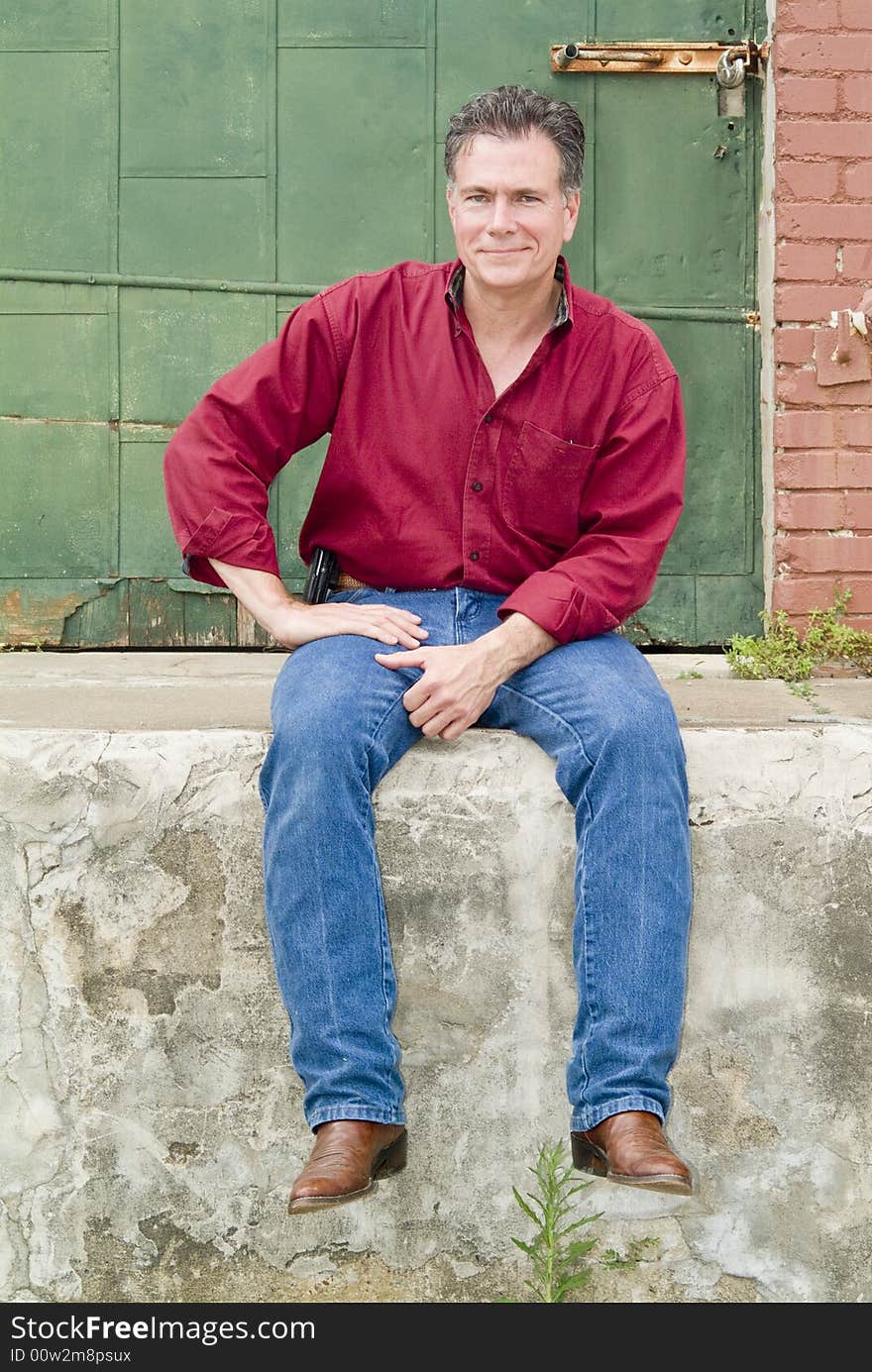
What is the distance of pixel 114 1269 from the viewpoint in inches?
89.7

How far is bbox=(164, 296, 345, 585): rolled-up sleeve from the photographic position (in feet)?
7.75

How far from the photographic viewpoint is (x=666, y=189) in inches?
145

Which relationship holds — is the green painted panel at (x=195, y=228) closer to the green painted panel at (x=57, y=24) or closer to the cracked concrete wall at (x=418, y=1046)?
the green painted panel at (x=57, y=24)

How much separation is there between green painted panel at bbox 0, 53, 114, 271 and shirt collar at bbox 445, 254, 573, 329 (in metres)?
1.56

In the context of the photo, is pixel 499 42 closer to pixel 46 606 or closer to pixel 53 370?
pixel 53 370

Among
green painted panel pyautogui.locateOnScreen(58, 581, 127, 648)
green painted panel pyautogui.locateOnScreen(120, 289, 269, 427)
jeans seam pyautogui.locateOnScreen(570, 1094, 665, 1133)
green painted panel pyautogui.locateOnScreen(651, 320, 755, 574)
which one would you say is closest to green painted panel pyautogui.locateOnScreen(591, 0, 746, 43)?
green painted panel pyautogui.locateOnScreen(651, 320, 755, 574)

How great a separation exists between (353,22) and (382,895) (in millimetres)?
2585

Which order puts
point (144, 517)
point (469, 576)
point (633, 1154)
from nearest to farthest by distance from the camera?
1. point (633, 1154)
2. point (469, 576)
3. point (144, 517)

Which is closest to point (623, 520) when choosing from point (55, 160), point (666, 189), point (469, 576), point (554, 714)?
point (469, 576)

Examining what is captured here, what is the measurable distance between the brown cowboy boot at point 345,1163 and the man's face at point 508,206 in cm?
140

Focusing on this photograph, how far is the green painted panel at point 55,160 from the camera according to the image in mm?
3658

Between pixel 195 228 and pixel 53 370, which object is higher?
pixel 195 228

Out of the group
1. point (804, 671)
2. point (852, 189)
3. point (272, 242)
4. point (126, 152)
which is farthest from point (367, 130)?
point (804, 671)

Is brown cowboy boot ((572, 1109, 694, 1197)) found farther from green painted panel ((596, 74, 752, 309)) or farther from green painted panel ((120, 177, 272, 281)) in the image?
green painted panel ((120, 177, 272, 281))
